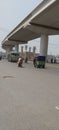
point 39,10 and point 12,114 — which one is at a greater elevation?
point 39,10

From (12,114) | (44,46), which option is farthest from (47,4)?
(12,114)

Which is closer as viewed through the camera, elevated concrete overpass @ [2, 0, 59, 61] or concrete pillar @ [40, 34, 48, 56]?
elevated concrete overpass @ [2, 0, 59, 61]

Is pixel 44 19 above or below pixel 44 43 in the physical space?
above

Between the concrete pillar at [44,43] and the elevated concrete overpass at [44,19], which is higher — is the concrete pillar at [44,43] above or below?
below

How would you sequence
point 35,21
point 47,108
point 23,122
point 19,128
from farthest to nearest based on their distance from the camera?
point 35,21, point 47,108, point 23,122, point 19,128

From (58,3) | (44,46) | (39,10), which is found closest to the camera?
(58,3)

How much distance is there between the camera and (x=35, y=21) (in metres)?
51.2

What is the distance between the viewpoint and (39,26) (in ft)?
175

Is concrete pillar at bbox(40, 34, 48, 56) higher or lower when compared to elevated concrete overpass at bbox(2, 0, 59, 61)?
lower

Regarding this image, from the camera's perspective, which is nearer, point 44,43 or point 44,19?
point 44,19

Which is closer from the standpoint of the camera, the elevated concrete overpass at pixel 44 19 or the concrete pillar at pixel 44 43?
the elevated concrete overpass at pixel 44 19

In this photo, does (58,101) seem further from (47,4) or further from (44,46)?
(44,46)

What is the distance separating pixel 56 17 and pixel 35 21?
7038mm

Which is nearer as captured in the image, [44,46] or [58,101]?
[58,101]
